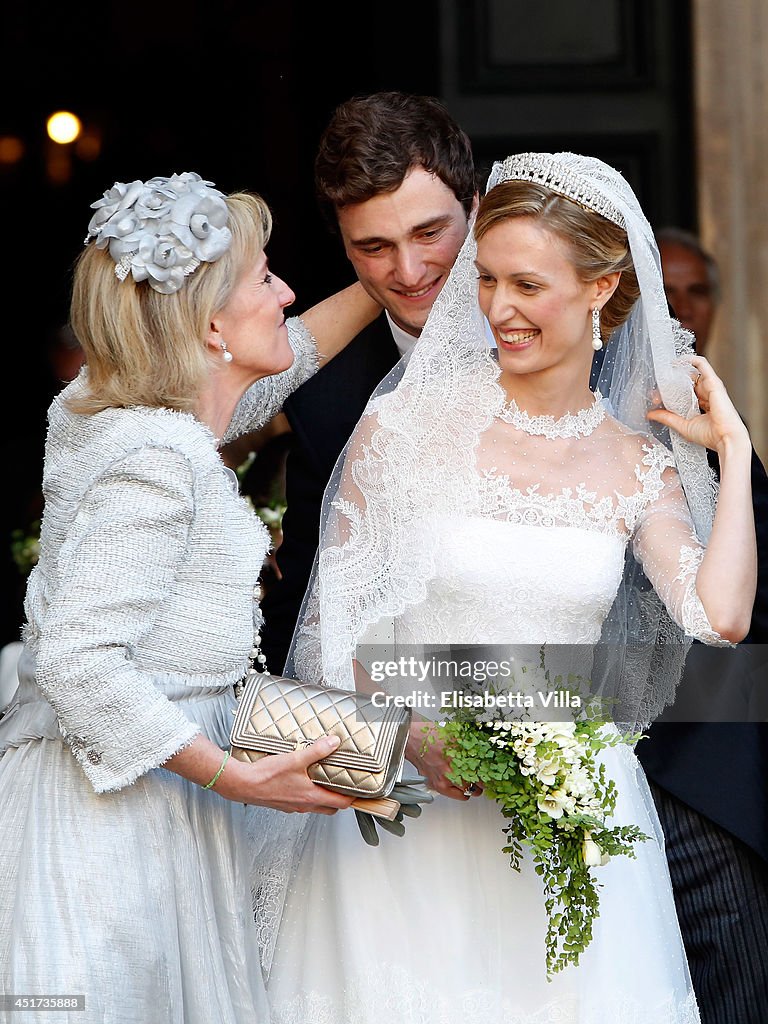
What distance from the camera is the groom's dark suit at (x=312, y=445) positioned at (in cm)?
350

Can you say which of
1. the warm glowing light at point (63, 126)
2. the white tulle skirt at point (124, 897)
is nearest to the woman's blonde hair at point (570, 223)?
the white tulle skirt at point (124, 897)

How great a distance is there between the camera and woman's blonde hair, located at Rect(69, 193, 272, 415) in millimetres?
2551

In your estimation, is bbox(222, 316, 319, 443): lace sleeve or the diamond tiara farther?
bbox(222, 316, 319, 443): lace sleeve

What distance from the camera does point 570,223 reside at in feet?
9.48

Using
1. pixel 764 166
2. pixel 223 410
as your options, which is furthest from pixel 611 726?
pixel 764 166

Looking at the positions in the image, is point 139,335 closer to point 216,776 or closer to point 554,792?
point 216,776

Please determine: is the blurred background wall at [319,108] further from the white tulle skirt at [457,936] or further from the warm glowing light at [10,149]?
the white tulle skirt at [457,936]

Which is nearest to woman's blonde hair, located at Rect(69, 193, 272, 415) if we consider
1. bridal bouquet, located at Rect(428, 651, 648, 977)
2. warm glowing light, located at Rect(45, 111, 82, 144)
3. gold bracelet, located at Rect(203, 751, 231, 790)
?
gold bracelet, located at Rect(203, 751, 231, 790)

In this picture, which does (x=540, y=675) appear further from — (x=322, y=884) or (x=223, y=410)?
(x=223, y=410)

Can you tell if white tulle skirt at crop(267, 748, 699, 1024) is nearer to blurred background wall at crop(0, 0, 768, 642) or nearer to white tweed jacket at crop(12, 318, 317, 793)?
white tweed jacket at crop(12, 318, 317, 793)

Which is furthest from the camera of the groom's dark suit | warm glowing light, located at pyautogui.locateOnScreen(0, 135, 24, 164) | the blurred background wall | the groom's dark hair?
warm glowing light, located at pyautogui.locateOnScreen(0, 135, 24, 164)

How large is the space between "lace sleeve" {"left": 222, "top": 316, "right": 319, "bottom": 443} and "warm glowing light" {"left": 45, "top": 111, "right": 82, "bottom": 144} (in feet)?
14.2

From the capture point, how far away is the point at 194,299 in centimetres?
260

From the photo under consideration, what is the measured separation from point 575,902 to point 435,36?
3508 mm
